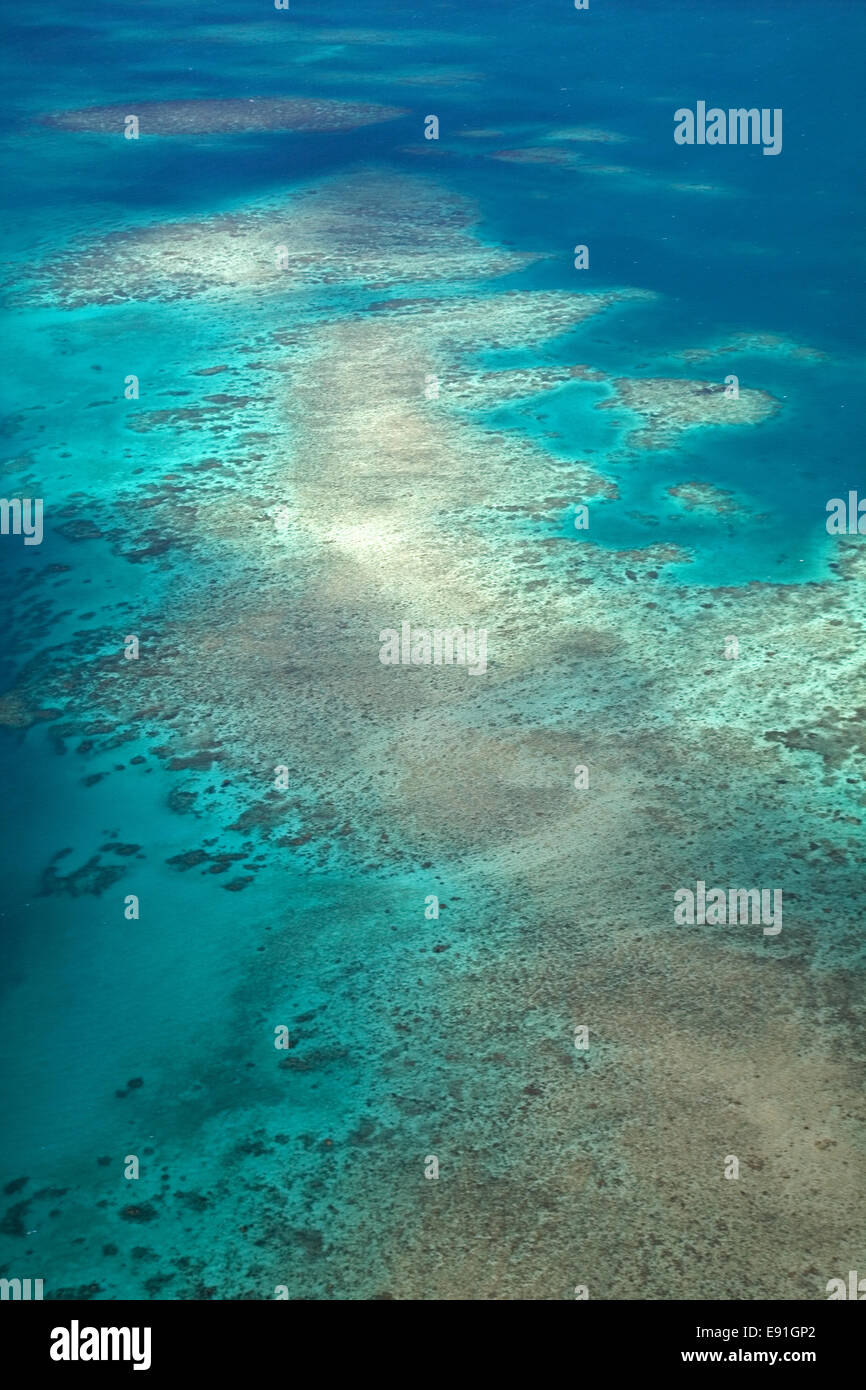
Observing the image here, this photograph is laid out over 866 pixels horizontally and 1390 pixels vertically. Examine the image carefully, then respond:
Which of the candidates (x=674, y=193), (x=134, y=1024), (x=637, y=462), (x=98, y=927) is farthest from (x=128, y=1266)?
(x=674, y=193)

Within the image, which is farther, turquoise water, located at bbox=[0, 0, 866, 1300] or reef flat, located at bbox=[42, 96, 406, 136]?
reef flat, located at bbox=[42, 96, 406, 136]

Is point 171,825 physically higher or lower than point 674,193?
lower

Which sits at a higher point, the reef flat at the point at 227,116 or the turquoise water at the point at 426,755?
the reef flat at the point at 227,116

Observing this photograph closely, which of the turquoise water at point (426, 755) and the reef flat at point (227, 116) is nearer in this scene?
the turquoise water at point (426, 755)

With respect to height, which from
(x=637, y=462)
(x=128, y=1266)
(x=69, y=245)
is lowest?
(x=128, y=1266)

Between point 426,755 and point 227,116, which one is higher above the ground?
point 227,116

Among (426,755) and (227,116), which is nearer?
(426,755)

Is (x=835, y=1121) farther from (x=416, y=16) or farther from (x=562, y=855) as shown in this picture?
(x=416, y=16)

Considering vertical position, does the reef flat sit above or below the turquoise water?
above
